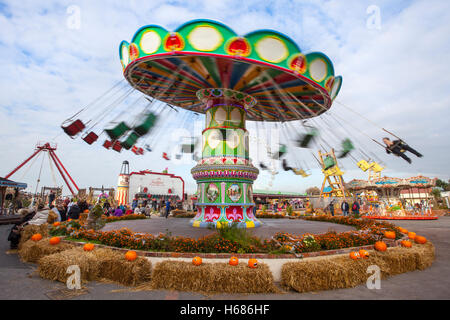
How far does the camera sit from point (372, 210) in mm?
26953

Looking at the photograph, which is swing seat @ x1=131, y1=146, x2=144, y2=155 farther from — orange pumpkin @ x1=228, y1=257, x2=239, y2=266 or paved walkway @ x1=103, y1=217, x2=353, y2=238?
orange pumpkin @ x1=228, y1=257, x2=239, y2=266

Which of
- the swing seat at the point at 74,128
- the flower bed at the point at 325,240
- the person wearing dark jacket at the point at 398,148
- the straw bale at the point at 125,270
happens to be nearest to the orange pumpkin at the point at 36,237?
the straw bale at the point at 125,270

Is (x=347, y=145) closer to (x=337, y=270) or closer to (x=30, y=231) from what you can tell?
(x=337, y=270)

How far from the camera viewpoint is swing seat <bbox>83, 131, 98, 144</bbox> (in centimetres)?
1020

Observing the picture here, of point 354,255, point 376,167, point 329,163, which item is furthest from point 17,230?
point 376,167

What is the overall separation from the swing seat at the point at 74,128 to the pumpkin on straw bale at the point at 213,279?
7335 millimetres

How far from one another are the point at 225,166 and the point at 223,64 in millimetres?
4456

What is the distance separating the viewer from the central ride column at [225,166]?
445 inches

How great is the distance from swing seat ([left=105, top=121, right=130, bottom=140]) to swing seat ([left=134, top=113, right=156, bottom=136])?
2.37ft

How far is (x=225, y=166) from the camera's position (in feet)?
37.2

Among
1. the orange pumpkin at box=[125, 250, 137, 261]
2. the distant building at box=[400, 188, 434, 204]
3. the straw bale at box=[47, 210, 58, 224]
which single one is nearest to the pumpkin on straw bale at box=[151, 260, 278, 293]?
the orange pumpkin at box=[125, 250, 137, 261]

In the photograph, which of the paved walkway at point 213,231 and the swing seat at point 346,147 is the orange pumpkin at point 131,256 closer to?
the paved walkway at point 213,231
